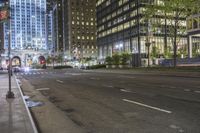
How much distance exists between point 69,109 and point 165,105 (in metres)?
3.82

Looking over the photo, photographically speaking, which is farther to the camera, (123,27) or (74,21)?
(74,21)

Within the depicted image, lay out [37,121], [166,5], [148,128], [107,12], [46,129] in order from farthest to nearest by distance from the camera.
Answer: [107,12] < [166,5] < [37,121] < [46,129] < [148,128]

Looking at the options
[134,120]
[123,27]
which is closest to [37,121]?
[134,120]

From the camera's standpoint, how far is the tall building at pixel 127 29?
111 metres

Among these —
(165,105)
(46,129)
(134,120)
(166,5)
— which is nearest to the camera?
(46,129)

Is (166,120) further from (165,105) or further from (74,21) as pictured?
(74,21)

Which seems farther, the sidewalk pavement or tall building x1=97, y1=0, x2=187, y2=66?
tall building x1=97, y1=0, x2=187, y2=66

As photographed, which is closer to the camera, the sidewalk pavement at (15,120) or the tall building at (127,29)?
the sidewalk pavement at (15,120)

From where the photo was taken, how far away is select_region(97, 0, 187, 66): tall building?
111 metres

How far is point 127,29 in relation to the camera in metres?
123

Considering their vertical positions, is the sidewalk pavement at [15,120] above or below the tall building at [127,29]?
below

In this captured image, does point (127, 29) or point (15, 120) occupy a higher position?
point (127, 29)

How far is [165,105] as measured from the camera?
11727mm

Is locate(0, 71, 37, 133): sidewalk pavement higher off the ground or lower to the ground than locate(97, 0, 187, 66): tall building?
lower
